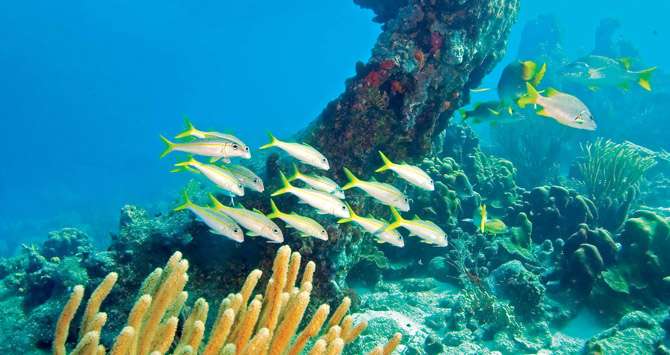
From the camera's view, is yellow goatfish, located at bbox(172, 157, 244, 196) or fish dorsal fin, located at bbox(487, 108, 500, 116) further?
fish dorsal fin, located at bbox(487, 108, 500, 116)

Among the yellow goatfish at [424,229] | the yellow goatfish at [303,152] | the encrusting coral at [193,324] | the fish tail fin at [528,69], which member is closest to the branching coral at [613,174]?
the fish tail fin at [528,69]

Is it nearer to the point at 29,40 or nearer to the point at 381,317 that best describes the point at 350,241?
the point at 381,317

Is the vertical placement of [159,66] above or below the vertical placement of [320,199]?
above

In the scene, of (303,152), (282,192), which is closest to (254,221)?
(282,192)

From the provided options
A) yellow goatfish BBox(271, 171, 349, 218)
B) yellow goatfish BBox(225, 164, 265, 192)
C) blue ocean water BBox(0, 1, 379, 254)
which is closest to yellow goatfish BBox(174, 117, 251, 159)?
yellow goatfish BBox(225, 164, 265, 192)

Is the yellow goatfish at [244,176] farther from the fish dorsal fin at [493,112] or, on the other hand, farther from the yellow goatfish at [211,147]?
the fish dorsal fin at [493,112]

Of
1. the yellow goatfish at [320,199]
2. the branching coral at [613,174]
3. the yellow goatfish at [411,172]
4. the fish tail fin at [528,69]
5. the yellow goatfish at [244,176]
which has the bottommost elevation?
the yellow goatfish at [320,199]

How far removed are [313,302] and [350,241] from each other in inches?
36.1

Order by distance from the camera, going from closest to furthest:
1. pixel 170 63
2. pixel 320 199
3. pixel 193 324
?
1. pixel 193 324
2. pixel 320 199
3. pixel 170 63

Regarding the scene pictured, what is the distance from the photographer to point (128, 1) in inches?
Answer: 4872

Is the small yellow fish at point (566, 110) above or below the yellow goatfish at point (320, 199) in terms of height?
above

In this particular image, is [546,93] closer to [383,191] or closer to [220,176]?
[383,191]

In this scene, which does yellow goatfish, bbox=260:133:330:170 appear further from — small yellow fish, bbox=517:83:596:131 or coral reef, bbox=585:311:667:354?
coral reef, bbox=585:311:667:354

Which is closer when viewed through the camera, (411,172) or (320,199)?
(320,199)
